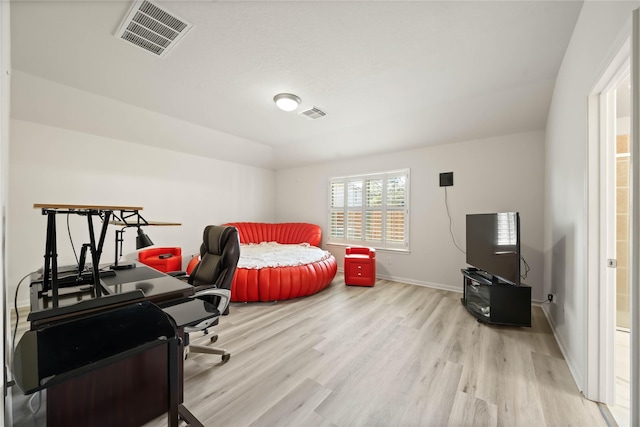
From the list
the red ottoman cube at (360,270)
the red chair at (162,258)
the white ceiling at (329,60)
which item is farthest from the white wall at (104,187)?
the red ottoman cube at (360,270)

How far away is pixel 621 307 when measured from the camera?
270 centimetres

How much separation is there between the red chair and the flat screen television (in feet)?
15.9

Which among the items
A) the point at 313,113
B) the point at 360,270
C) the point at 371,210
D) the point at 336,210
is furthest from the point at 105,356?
the point at 336,210

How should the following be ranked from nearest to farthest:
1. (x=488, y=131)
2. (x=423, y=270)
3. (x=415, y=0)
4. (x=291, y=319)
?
1. (x=415, y=0)
2. (x=291, y=319)
3. (x=488, y=131)
4. (x=423, y=270)

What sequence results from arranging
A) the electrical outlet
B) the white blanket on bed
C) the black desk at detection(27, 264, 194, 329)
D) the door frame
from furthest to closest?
the electrical outlet, the white blanket on bed, the door frame, the black desk at detection(27, 264, 194, 329)

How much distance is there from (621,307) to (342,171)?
456 cm

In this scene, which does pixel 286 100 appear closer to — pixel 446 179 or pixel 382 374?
pixel 446 179

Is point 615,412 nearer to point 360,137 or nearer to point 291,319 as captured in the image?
point 291,319

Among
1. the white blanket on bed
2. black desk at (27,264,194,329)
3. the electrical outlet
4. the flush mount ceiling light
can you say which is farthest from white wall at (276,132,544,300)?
black desk at (27,264,194,329)

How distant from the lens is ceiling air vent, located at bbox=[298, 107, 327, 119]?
367 centimetres

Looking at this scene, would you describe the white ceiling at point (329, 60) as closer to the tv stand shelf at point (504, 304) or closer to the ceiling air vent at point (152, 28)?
the ceiling air vent at point (152, 28)

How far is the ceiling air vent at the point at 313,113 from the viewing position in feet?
12.0

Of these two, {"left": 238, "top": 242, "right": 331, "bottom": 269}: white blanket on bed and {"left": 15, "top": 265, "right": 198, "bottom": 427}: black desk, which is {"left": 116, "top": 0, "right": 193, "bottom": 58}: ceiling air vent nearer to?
{"left": 15, "top": 265, "right": 198, "bottom": 427}: black desk

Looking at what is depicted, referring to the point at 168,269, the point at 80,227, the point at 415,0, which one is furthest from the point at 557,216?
the point at 80,227
